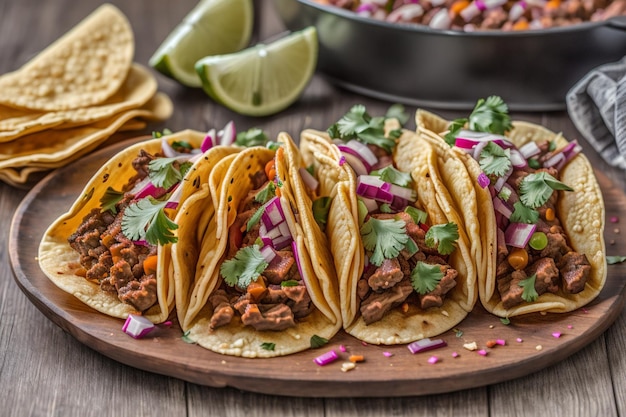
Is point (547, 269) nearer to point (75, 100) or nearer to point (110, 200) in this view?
point (110, 200)

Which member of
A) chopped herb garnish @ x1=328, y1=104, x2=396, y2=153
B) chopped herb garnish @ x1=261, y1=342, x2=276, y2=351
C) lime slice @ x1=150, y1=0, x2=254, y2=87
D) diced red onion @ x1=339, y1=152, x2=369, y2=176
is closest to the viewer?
chopped herb garnish @ x1=261, y1=342, x2=276, y2=351

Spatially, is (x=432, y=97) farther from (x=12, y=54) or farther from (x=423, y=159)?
(x=12, y=54)

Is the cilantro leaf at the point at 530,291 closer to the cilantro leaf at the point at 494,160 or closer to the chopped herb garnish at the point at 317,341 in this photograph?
the cilantro leaf at the point at 494,160

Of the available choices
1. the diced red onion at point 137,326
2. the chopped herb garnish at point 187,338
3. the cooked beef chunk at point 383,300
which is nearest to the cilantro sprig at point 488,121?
the cooked beef chunk at point 383,300

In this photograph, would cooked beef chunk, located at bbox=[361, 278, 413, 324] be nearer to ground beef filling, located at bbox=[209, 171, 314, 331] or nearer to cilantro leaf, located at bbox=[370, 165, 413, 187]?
ground beef filling, located at bbox=[209, 171, 314, 331]

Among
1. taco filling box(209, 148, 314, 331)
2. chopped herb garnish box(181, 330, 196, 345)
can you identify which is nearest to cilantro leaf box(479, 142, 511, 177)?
taco filling box(209, 148, 314, 331)

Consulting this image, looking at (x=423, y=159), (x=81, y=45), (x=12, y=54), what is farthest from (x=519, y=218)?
(x=12, y=54)
